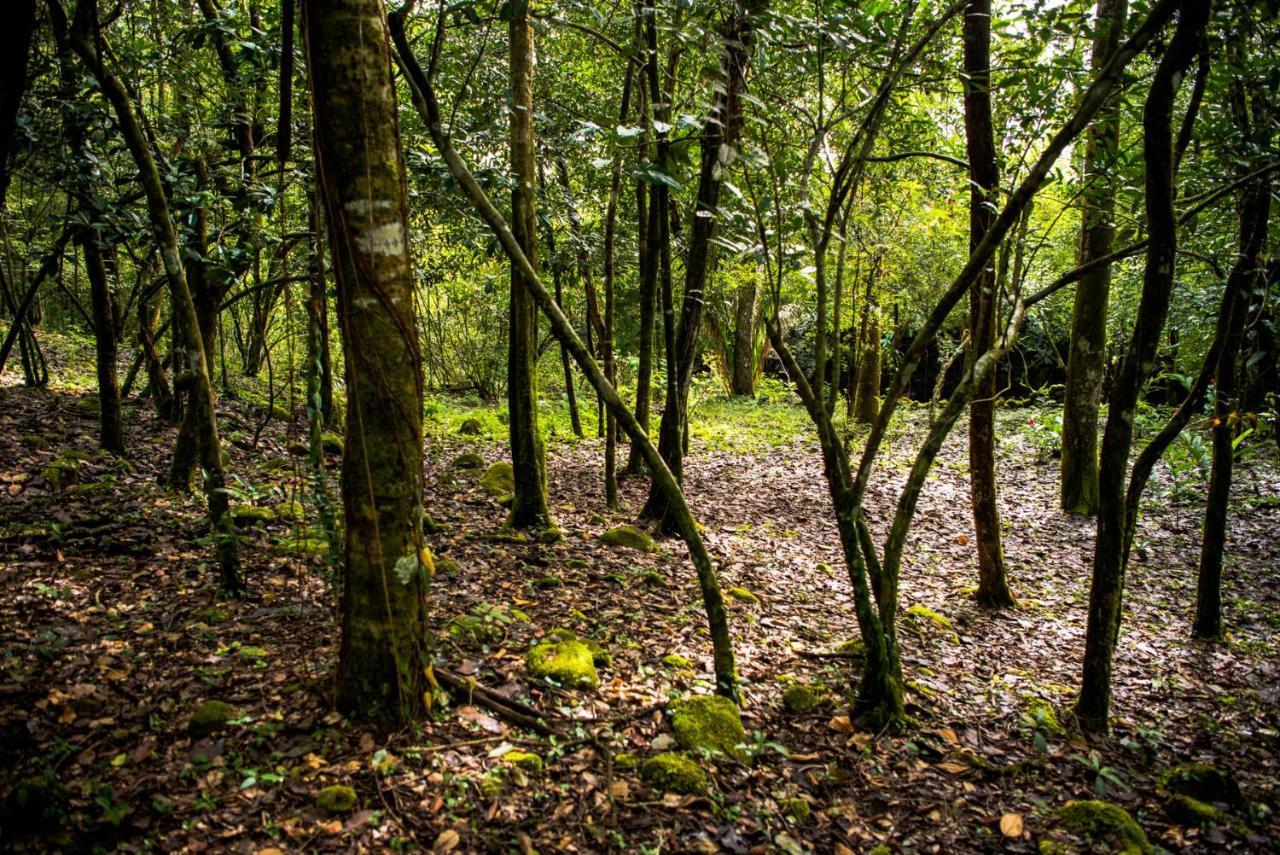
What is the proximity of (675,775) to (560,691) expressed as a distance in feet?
2.80

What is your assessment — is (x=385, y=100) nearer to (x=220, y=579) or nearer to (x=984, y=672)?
(x=220, y=579)

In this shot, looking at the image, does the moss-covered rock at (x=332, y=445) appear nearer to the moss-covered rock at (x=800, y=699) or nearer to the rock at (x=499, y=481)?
the rock at (x=499, y=481)

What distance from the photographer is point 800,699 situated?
4.14m

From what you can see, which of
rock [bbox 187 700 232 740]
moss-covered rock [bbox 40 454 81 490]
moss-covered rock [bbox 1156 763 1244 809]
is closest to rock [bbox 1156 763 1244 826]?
moss-covered rock [bbox 1156 763 1244 809]

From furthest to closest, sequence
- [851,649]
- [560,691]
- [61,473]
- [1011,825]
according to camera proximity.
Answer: [61,473] → [851,649] → [560,691] → [1011,825]

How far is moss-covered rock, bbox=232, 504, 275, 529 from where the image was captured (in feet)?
18.3

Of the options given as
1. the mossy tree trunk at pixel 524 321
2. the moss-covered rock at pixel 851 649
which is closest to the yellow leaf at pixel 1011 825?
the moss-covered rock at pixel 851 649

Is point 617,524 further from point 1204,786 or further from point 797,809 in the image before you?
point 1204,786

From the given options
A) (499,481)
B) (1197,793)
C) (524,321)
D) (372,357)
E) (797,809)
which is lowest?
(1197,793)

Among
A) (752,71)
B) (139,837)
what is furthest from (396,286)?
(752,71)

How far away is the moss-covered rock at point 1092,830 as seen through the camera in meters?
3.21

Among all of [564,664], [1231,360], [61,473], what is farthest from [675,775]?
[61,473]

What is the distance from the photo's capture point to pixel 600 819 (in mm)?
2996

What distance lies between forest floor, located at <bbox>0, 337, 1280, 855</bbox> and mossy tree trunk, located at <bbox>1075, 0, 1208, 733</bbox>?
0.44 meters
